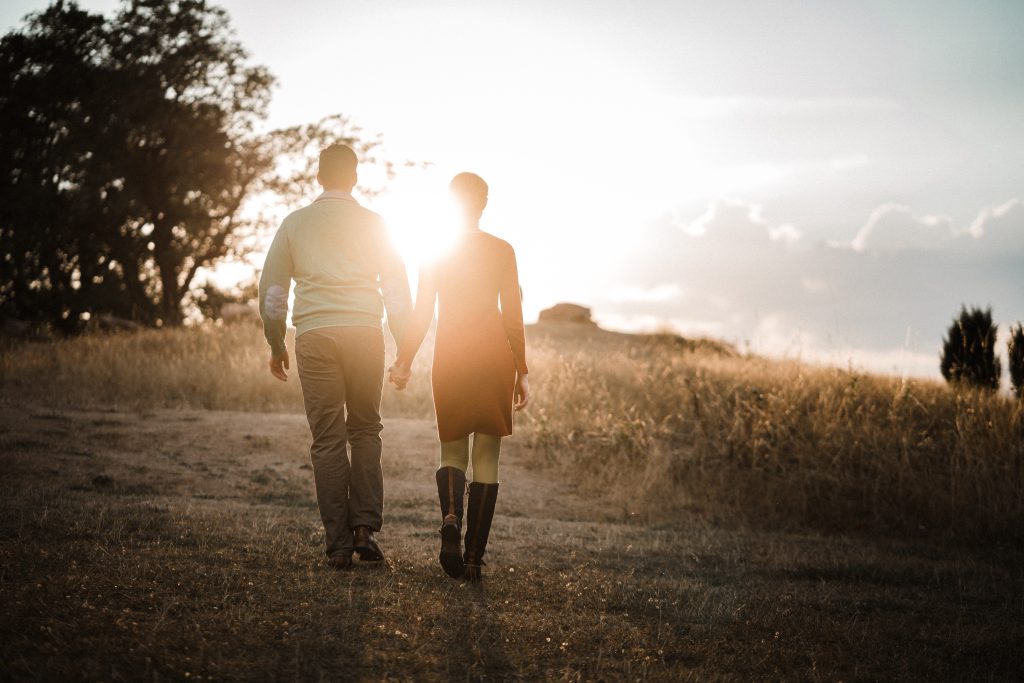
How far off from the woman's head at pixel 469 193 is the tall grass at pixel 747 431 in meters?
4.91

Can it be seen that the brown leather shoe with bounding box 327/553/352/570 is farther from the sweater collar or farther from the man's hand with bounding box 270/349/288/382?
the sweater collar

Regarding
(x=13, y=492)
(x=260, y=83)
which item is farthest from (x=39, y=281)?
(x=13, y=492)

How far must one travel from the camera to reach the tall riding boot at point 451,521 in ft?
14.8

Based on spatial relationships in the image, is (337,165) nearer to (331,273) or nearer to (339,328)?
(331,273)

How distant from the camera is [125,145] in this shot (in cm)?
2422

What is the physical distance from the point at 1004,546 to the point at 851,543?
68.5 inches

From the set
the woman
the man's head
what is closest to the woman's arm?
the woman

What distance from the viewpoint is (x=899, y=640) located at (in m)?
4.40

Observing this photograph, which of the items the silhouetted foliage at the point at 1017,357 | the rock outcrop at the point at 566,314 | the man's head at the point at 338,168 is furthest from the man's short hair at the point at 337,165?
the rock outcrop at the point at 566,314

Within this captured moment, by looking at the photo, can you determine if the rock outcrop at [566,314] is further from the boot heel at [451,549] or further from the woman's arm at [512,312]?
the boot heel at [451,549]

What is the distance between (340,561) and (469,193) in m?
2.14

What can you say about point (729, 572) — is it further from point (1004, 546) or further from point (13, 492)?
point (13, 492)

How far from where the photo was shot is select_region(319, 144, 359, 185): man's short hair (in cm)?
488

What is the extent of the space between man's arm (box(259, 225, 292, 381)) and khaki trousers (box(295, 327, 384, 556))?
146 millimetres
